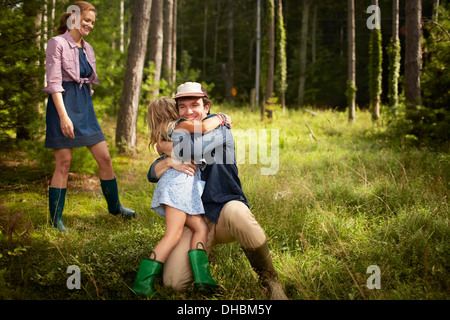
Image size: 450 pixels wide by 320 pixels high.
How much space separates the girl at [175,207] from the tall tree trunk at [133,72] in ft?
15.5

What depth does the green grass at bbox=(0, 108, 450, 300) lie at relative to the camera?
258 centimetres

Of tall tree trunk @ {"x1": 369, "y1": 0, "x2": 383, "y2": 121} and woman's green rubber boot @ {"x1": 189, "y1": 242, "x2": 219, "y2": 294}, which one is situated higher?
tall tree trunk @ {"x1": 369, "y1": 0, "x2": 383, "y2": 121}

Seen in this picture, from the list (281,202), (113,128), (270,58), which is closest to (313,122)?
(270,58)

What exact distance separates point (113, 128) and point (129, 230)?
7070mm

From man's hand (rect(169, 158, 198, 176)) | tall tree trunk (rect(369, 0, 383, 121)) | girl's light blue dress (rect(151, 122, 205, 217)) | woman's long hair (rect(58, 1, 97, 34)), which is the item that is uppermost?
tall tree trunk (rect(369, 0, 383, 121))

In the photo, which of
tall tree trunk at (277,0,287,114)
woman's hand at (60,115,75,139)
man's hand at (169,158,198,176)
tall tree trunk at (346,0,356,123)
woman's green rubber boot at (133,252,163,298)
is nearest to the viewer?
woman's green rubber boot at (133,252,163,298)

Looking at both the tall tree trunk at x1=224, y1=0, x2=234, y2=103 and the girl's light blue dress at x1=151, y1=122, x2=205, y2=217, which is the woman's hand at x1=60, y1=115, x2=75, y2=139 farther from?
the tall tree trunk at x1=224, y1=0, x2=234, y2=103

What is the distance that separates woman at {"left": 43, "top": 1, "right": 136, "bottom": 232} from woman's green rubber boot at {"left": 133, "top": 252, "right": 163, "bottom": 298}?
1.53 metres

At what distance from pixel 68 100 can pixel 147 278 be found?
203cm

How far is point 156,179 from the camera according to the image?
2.84 m

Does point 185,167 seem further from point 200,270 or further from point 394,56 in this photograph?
point 394,56

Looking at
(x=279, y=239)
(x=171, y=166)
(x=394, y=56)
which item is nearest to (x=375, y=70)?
(x=394, y=56)

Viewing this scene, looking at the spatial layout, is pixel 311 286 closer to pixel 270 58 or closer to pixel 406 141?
pixel 406 141

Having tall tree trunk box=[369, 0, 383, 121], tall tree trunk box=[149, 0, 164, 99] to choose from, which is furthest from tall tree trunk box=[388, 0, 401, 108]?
tall tree trunk box=[149, 0, 164, 99]
